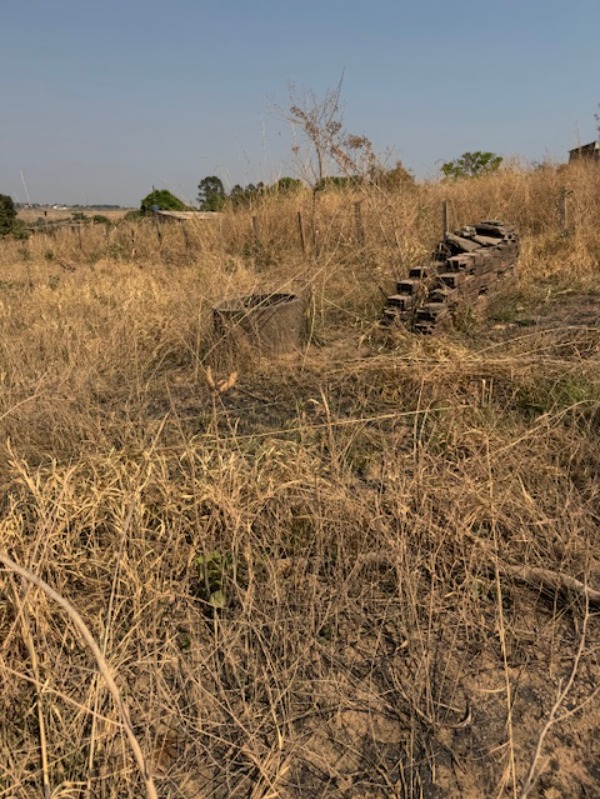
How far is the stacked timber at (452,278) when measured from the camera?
6082 millimetres

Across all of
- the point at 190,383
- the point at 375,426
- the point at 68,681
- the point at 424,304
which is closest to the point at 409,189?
the point at 424,304

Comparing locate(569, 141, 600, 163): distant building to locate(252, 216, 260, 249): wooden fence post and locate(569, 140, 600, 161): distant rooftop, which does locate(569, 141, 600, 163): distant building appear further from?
locate(252, 216, 260, 249): wooden fence post

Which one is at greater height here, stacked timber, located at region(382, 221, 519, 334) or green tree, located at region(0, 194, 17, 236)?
green tree, located at region(0, 194, 17, 236)

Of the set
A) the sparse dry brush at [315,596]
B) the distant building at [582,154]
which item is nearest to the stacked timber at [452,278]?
the sparse dry brush at [315,596]

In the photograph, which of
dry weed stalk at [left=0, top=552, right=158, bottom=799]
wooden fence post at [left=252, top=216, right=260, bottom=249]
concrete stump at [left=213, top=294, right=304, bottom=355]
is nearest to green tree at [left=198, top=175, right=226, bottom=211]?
wooden fence post at [left=252, top=216, right=260, bottom=249]

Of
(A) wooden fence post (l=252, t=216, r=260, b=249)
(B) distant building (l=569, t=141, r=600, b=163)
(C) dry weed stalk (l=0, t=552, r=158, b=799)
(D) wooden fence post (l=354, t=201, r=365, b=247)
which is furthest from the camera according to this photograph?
(B) distant building (l=569, t=141, r=600, b=163)

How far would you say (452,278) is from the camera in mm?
6367

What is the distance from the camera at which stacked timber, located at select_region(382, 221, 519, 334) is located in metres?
6.08

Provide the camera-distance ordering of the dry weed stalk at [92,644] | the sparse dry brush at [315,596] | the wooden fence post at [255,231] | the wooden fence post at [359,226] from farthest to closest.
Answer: the wooden fence post at [255,231], the wooden fence post at [359,226], the sparse dry brush at [315,596], the dry weed stalk at [92,644]

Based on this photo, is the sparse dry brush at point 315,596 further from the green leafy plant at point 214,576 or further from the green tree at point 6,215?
the green tree at point 6,215

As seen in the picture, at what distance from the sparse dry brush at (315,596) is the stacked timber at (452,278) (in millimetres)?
1825

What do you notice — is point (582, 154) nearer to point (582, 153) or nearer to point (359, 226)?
point (582, 153)

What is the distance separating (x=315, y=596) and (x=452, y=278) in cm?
495

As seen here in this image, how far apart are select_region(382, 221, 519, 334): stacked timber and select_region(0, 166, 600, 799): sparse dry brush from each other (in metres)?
1.82
